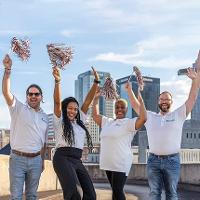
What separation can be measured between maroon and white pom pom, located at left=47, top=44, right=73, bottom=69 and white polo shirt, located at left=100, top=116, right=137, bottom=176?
3.47 feet

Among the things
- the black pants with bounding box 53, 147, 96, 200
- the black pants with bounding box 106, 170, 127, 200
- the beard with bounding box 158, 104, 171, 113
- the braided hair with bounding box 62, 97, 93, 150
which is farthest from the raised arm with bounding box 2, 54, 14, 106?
the beard with bounding box 158, 104, 171, 113

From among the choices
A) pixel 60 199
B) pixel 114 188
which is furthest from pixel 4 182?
pixel 114 188

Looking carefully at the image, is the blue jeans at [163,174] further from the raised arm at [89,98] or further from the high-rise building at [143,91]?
the high-rise building at [143,91]

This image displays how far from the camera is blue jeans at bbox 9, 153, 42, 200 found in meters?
6.00

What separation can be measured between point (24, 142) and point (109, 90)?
1.94 meters

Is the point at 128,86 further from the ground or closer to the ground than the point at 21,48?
closer to the ground

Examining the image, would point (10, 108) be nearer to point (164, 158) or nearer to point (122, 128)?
point (122, 128)

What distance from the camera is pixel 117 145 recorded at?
6.72 m

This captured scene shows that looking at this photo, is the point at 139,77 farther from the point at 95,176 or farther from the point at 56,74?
the point at 95,176

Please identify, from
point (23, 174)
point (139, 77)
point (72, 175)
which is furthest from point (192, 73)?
point (23, 174)

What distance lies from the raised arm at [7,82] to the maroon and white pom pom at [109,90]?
5.91ft

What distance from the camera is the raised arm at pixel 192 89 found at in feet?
22.4

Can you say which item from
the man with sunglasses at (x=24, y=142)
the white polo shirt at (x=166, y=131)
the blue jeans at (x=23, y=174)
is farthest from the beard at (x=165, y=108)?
the blue jeans at (x=23, y=174)

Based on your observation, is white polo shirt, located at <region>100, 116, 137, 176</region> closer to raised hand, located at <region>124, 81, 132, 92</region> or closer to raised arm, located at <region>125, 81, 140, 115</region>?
raised arm, located at <region>125, 81, 140, 115</region>
